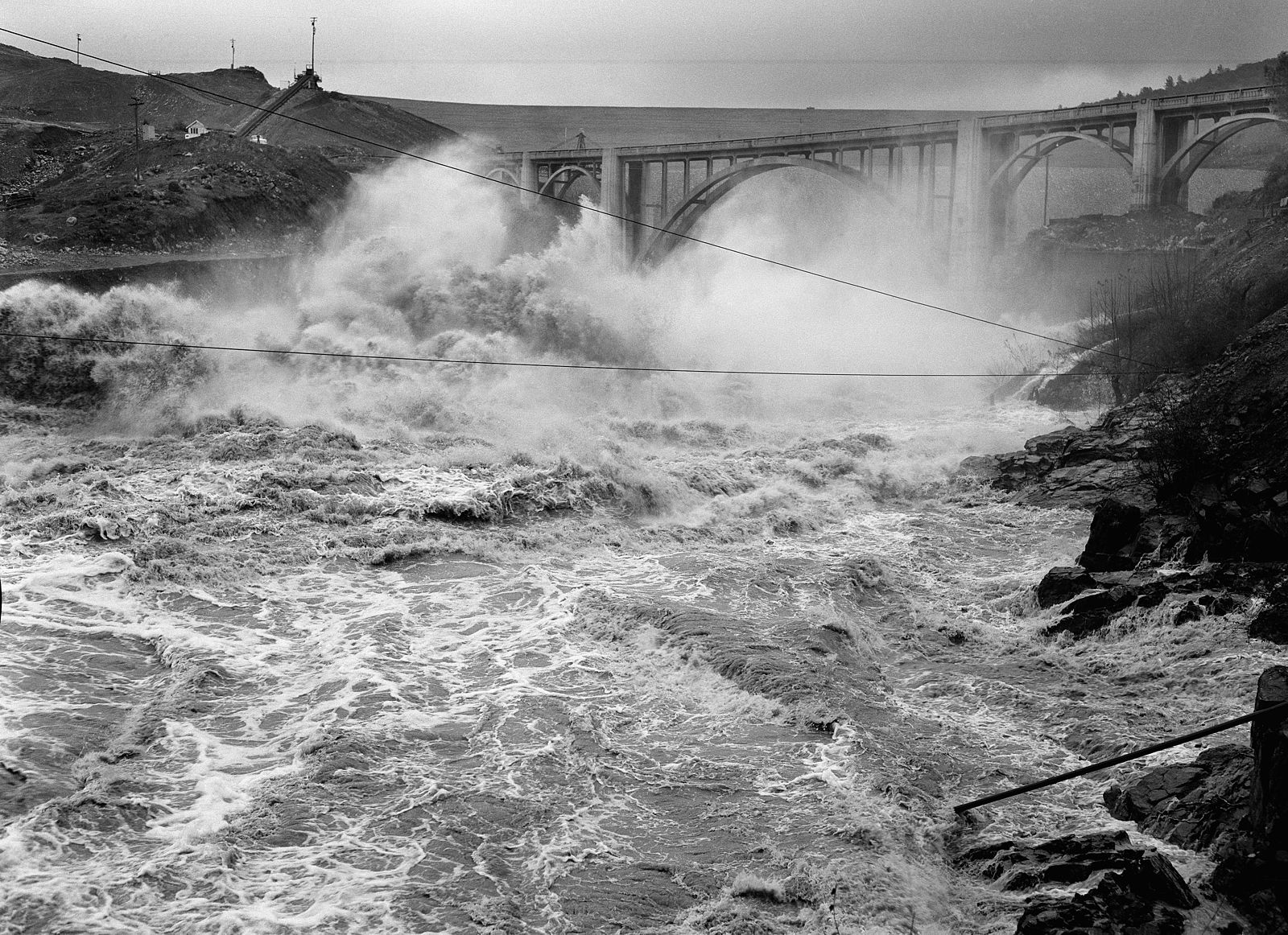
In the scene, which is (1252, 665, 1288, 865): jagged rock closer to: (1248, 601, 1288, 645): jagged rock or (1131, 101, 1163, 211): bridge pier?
(1248, 601, 1288, 645): jagged rock

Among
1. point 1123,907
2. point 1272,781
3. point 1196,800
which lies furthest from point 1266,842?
point 1196,800

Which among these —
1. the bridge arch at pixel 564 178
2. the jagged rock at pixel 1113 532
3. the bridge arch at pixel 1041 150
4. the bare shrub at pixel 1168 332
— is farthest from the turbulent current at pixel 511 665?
the bridge arch at pixel 564 178

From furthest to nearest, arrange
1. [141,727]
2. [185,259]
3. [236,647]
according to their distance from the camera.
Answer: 1. [185,259]
2. [236,647]
3. [141,727]

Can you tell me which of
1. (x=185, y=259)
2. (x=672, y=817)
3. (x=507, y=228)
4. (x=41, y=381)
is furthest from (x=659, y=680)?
(x=507, y=228)

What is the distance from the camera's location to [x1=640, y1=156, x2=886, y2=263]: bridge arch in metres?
42.6

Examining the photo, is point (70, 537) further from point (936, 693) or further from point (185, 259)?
point (185, 259)

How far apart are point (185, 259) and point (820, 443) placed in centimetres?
2403

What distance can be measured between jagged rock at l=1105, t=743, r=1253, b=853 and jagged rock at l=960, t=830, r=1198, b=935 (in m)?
0.55

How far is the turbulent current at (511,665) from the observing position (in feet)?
32.5

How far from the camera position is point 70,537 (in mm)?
18359

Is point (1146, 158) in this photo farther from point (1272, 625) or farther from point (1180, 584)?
point (1272, 625)

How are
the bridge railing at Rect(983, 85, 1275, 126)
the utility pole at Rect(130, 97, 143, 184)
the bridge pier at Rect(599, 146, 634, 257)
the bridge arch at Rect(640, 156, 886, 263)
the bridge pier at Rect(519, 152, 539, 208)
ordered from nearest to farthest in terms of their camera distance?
the bridge railing at Rect(983, 85, 1275, 126) → the bridge arch at Rect(640, 156, 886, 263) → the utility pole at Rect(130, 97, 143, 184) → the bridge pier at Rect(599, 146, 634, 257) → the bridge pier at Rect(519, 152, 539, 208)

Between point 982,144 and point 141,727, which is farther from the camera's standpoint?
point 982,144

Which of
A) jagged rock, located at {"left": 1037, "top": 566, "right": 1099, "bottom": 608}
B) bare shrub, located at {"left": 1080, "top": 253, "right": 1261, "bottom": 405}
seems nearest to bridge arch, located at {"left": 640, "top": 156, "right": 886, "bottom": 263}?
bare shrub, located at {"left": 1080, "top": 253, "right": 1261, "bottom": 405}
